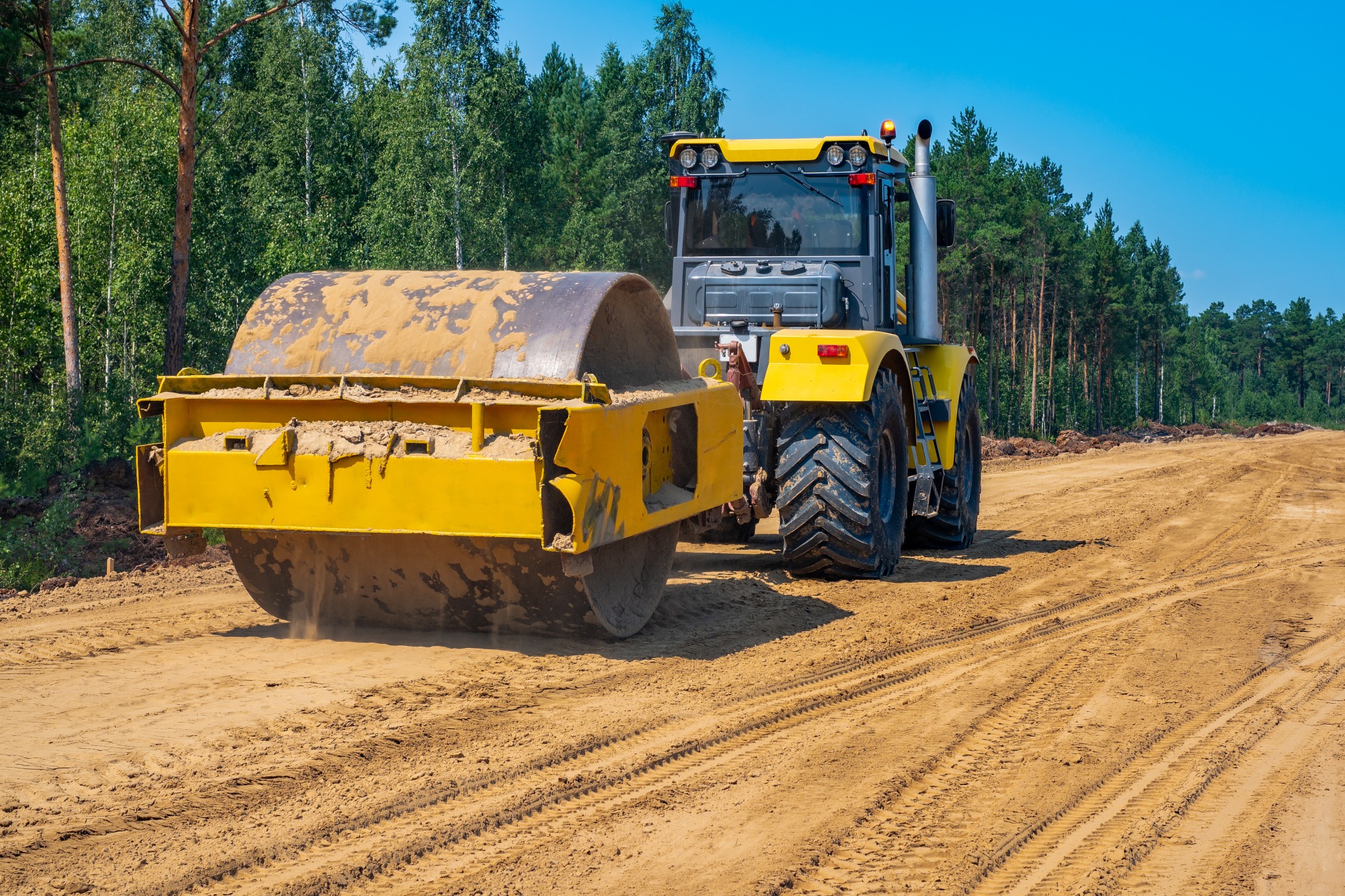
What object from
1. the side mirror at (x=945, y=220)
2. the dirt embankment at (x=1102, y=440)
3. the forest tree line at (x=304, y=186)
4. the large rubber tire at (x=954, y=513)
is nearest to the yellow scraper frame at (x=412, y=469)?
the side mirror at (x=945, y=220)

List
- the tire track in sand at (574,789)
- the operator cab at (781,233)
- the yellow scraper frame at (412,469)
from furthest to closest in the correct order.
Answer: the operator cab at (781,233), the yellow scraper frame at (412,469), the tire track in sand at (574,789)

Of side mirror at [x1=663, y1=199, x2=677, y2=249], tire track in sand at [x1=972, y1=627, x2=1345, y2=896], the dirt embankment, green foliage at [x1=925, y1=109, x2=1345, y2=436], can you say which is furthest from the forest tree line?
tire track in sand at [x1=972, y1=627, x2=1345, y2=896]

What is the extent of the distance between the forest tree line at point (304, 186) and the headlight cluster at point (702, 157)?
805 centimetres

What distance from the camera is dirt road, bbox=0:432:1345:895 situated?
11.6 feet

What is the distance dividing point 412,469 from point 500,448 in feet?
1.28

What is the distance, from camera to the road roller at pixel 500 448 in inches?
213

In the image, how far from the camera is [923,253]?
10.0 meters

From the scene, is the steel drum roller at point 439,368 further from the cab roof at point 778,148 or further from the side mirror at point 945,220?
the side mirror at point 945,220

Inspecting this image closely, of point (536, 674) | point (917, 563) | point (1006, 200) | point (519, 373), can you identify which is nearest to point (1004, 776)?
point (536, 674)

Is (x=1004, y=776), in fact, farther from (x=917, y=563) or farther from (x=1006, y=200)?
(x=1006, y=200)

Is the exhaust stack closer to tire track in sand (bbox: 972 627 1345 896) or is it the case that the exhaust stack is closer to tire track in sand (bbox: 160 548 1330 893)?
tire track in sand (bbox: 160 548 1330 893)

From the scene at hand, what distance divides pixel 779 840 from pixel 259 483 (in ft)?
9.82

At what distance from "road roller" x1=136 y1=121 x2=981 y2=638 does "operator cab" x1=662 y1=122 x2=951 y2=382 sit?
56cm

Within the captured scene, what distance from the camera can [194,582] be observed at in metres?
8.18
